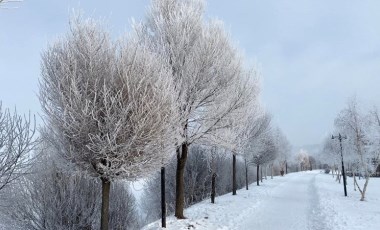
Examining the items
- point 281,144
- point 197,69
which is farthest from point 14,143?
point 281,144

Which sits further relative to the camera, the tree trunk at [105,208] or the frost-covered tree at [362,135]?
the frost-covered tree at [362,135]

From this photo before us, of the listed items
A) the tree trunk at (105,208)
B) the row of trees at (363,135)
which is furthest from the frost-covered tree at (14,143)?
the row of trees at (363,135)

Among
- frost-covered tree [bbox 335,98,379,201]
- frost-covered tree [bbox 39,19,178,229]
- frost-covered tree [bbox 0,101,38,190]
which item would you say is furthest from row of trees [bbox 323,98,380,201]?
frost-covered tree [bbox 0,101,38,190]

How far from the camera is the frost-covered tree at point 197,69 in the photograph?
13.2 metres

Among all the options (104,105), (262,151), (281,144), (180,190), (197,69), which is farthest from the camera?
(281,144)

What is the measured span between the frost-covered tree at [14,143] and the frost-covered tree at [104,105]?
588 mm

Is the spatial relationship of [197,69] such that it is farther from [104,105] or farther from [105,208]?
[105,208]

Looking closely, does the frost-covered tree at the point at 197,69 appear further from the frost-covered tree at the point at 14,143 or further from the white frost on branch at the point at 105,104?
the frost-covered tree at the point at 14,143

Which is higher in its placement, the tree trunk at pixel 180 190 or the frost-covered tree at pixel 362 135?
the frost-covered tree at pixel 362 135

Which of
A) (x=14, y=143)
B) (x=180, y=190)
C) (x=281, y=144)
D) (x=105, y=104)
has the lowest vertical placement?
(x=180, y=190)

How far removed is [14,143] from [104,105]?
7.81 feet

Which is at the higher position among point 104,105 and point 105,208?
point 104,105

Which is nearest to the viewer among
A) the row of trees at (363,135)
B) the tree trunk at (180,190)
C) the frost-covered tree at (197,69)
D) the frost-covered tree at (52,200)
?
the frost-covered tree at (52,200)

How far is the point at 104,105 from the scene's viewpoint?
8.69 meters
